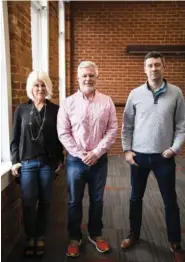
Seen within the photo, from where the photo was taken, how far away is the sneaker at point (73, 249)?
221 cm

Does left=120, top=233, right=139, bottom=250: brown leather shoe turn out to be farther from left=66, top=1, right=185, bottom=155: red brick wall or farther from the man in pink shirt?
left=66, top=1, right=185, bottom=155: red brick wall

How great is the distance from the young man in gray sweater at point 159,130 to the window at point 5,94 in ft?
3.32

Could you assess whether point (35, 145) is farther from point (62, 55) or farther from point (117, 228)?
point (62, 55)

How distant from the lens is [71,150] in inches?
81.2

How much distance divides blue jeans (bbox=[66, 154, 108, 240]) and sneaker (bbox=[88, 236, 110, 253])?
3.9 inches

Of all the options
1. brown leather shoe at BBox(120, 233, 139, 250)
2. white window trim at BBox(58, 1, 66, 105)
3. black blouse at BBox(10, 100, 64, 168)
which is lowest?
brown leather shoe at BBox(120, 233, 139, 250)

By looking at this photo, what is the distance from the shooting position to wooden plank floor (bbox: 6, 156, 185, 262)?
87.6 inches

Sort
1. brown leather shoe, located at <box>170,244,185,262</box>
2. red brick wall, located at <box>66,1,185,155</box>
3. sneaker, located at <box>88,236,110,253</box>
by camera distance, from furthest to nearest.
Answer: red brick wall, located at <box>66,1,185,155</box> → sneaker, located at <box>88,236,110,253</box> → brown leather shoe, located at <box>170,244,185,262</box>

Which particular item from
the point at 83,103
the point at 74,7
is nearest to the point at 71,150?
the point at 83,103

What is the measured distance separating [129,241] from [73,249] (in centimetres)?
51

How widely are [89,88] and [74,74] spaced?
150 inches

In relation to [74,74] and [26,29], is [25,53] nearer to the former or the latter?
[26,29]

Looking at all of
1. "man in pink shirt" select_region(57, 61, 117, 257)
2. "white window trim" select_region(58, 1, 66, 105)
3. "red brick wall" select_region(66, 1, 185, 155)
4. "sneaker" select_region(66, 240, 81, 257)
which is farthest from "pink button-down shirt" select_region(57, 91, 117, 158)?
"red brick wall" select_region(66, 1, 185, 155)

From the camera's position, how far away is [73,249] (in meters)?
2.22
